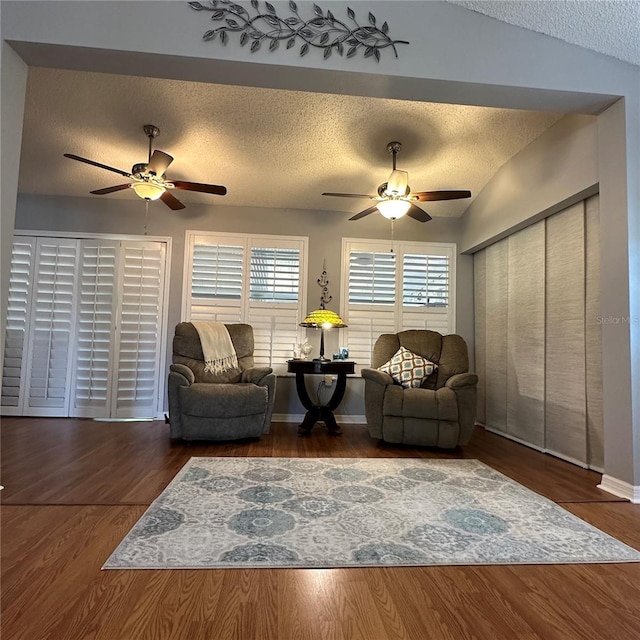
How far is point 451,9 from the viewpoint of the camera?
7.65ft

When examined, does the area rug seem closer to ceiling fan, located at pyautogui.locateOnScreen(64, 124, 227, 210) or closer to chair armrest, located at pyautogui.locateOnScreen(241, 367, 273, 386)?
chair armrest, located at pyautogui.locateOnScreen(241, 367, 273, 386)

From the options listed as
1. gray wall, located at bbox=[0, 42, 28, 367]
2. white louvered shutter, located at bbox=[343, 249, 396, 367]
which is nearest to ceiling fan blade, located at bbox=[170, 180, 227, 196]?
gray wall, located at bbox=[0, 42, 28, 367]

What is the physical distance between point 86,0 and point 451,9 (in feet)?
6.85

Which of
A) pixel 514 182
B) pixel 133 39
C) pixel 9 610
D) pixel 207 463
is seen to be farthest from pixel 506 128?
pixel 9 610

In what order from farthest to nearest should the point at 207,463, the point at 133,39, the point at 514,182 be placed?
1. the point at 514,182
2. the point at 207,463
3. the point at 133,39

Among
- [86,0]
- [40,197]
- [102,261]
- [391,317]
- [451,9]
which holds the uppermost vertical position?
[451,9]

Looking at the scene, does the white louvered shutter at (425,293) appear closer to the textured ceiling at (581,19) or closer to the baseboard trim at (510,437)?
the baseboard trim at (510,437)

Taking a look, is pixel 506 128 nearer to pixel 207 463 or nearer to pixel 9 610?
pixel 207 463

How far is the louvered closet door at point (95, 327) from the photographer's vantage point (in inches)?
172

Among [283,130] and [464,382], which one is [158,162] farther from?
[464,382]

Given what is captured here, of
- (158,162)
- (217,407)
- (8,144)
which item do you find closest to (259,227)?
(158,162)

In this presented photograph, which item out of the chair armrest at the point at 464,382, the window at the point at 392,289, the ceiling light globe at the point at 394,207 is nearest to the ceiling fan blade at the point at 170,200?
the ceiling light globe at the point at 394,207

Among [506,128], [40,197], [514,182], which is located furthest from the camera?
[40,197]

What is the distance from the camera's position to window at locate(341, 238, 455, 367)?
466cm
